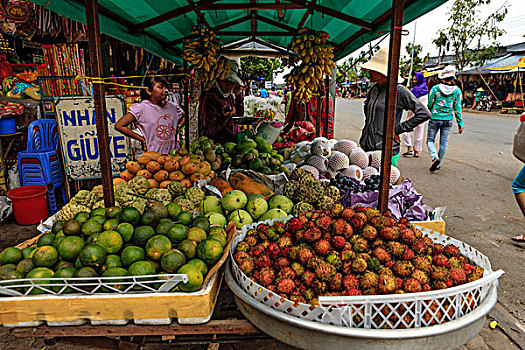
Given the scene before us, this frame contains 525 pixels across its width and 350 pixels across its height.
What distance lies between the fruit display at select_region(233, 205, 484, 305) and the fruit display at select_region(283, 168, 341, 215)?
2.90ft

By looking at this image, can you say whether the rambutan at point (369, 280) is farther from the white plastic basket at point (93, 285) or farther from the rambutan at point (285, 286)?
the white plastic basket at point (93, 285)

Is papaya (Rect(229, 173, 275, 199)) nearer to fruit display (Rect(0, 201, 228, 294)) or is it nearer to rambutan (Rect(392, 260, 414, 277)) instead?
fruit display (Rect(0, 201, 228, 294))

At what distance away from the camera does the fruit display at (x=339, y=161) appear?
13.4ft

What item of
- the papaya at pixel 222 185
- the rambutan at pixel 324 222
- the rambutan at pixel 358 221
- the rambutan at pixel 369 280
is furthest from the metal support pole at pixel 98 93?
the rambutan at pixel 369 280

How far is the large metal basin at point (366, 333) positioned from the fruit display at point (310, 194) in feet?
4.79

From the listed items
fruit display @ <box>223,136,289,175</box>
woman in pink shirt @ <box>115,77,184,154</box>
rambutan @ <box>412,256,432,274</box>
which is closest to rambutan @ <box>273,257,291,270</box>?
rambutan @ <box>412,256,432,274</box>

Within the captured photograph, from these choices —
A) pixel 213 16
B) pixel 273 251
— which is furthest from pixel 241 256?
pixel 213 16

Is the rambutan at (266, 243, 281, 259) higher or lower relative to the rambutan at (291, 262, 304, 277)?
higher

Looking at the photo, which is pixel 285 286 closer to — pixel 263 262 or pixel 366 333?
pixel 263 262

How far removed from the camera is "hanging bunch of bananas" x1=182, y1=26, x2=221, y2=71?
462cm

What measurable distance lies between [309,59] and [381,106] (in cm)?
114

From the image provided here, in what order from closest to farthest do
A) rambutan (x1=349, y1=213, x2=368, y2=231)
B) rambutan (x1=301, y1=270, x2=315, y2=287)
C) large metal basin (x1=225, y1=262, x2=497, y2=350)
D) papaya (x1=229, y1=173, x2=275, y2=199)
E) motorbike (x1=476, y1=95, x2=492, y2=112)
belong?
large metal basin (x1=225, y1=262, x2=497, y2=350) → rambutan (x1=301, y1=270, x2=315, y2=287) → rambutan (x1=349, y1=213, x2=368, y2=231) → papaya (x1=229, y1=173, x2=275, y2=199) → motorbike (x1=476, y1=95, x2=492, y2=112)

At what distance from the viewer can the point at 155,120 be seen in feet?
14.4

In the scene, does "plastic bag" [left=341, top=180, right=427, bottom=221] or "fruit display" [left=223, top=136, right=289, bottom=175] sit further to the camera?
"fruit display" [left=223, top=136, right=289, bottom=175]
